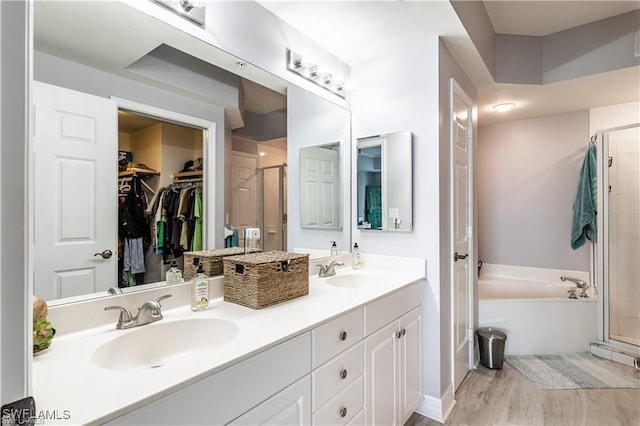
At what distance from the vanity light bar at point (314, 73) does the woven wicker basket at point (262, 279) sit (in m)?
1.18

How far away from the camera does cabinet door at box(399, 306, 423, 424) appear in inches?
68.3

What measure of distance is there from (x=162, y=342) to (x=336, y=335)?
0.64m

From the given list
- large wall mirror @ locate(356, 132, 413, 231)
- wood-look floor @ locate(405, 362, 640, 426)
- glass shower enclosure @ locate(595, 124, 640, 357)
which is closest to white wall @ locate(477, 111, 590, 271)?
glass shower enclosure @ locate(595, 124, 640, 357)

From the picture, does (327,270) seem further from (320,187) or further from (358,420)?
(358,420)

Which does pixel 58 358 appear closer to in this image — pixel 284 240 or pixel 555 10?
pixel 284 240

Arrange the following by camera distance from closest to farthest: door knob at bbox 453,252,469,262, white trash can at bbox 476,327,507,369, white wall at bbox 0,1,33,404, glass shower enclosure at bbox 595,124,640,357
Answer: white wall at bbox 0,1,33,404, door knob at bbox 453,252,469,262, white trash can at bbox 476,327,507,369, glass shower enclosure at bbox 595,124,640,357

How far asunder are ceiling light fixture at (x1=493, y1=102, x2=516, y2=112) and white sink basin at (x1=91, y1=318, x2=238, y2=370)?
3209mm

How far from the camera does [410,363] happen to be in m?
1.81

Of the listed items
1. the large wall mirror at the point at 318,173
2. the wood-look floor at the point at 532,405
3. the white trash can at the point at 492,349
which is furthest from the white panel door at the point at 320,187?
the white trash can at the point at 492,349

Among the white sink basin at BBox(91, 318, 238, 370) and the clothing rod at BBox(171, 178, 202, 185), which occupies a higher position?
the clothing rod at BBox(171, 178, 202, 185)

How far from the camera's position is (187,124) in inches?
56.9

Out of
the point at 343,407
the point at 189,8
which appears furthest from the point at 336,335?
the point at 189,8

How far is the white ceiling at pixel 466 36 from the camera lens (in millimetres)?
1737

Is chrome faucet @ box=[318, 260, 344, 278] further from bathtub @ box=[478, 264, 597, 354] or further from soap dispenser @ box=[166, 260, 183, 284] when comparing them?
bathtub @ box=[478, 264, 597, 354]
